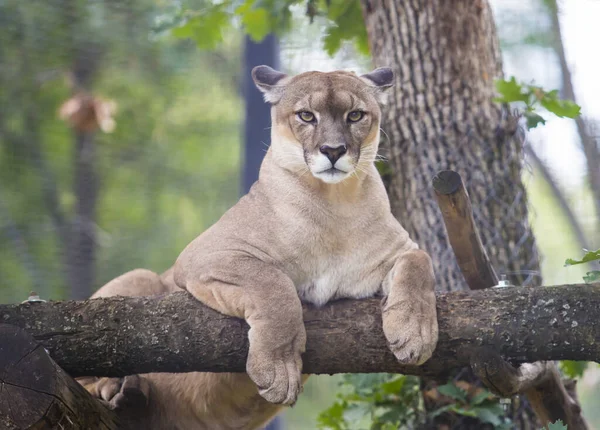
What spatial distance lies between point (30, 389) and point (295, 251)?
137cm

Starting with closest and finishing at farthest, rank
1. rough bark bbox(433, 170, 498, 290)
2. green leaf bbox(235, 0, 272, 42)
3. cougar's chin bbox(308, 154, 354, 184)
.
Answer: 1. rough bark bbox(433, 170, 498, 290)
2. cougar's chin bbox(308, 154, 354, 184)
3. green leaf bbox(235, 0, 272, 42)

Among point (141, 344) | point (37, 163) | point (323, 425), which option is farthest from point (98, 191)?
point (141, 344)

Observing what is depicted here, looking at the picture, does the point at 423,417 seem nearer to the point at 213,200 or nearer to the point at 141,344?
the point at 141,344

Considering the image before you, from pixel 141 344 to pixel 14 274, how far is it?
18.2 feet

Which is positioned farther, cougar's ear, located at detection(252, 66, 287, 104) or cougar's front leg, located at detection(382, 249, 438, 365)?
cougar's ear, located at detection(252, 66, 287, 104)

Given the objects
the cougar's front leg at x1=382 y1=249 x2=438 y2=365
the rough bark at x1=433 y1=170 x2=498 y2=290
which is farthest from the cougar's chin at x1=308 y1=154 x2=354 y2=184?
the cougar's front leg at x1=382 y1=249 x2=438 y2=365

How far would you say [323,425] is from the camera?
4691mm

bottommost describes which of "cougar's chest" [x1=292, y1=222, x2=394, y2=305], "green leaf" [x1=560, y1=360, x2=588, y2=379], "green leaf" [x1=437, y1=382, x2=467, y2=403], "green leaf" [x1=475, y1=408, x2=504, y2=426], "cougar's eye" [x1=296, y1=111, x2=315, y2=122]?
"green leaf" [x1=475, y1=408, x2=504, y2=426]

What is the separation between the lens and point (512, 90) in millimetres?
4297

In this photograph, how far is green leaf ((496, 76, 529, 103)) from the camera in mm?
4270

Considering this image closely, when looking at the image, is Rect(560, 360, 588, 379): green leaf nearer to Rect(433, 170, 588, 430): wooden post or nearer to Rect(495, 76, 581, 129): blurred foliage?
Rect(433, 170, 588, 430): wooden post

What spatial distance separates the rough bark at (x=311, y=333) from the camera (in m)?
3.12

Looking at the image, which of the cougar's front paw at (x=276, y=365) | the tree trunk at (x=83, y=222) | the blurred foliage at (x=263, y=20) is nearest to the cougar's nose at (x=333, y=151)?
the cougar's front paw at (x=276, y=365)

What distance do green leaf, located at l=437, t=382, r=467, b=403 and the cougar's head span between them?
141 cm
